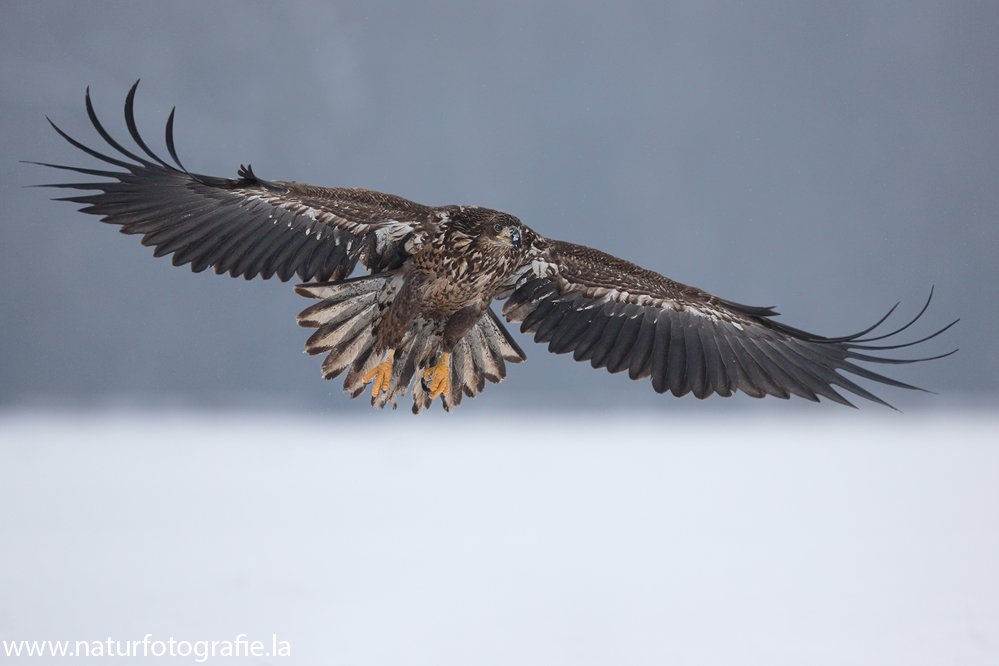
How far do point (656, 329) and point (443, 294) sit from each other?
3.13 feet

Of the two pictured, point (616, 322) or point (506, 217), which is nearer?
point (506, 217)

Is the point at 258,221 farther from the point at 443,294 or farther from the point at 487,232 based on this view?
the point at 487,232

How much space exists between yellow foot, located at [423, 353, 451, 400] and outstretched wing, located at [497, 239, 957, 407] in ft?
1.28

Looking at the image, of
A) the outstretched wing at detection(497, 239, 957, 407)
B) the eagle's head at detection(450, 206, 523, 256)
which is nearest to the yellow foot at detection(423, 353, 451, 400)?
the outstretched wing at detection(497, 239, 957, 407)

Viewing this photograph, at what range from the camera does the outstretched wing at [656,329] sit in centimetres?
298

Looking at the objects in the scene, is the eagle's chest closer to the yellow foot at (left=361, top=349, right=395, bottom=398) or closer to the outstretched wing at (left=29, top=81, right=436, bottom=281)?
the outstretched wing at (left=29, top=81, right=436, bottom=281)

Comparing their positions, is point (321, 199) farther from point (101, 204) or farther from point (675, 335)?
point (675, 335)

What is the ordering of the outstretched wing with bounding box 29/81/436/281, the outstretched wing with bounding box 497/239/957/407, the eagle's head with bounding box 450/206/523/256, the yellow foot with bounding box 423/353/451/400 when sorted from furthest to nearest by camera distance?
1. the yellow foot with bounding box 423/353/451/400
2. the outstretched wing with bounding box 497/239/957/407
3. the eagle's head with bounding box 450/206/523/256
4. the outstretched wing with bounding box 29/81/436/281

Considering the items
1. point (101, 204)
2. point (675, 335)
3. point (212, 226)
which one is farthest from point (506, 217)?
point (101, 204)

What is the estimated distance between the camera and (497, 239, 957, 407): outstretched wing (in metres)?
2.98

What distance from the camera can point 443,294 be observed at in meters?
2.93

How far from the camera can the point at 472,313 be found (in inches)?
121

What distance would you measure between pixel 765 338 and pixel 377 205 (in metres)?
1.67

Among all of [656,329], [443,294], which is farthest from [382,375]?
[656,329]
